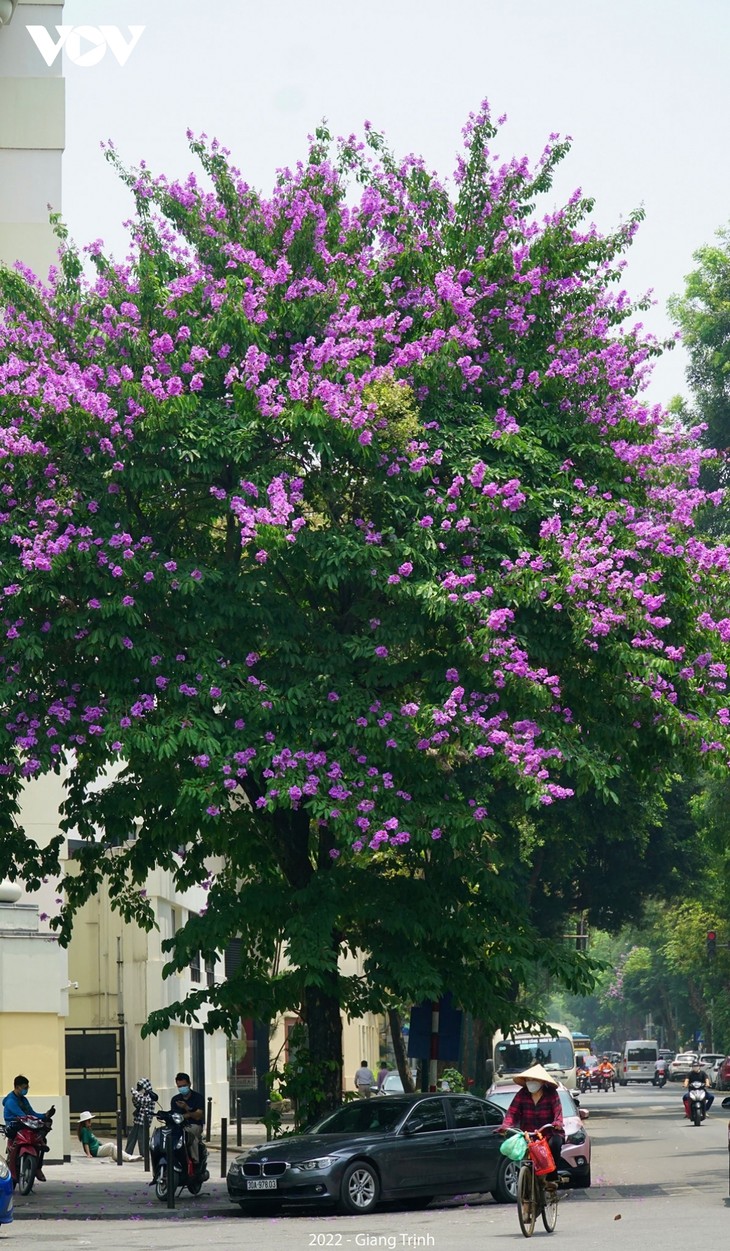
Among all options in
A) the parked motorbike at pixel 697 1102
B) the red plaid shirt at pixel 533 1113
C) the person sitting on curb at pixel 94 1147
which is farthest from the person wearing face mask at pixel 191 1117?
the parked motorbike at pixel 697 1102

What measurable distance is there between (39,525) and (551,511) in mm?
5839

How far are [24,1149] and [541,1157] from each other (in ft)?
29.9

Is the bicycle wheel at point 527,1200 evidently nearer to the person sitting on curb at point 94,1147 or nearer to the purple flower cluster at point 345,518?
the purple flower cluster at point 345,518

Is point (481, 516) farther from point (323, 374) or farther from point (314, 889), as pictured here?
point (314, 889)

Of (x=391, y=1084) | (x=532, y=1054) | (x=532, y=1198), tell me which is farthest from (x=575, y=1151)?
(x=391, y=1084)

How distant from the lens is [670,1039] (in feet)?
515

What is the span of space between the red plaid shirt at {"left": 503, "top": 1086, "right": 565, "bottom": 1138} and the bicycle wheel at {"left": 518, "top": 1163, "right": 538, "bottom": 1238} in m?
0.63

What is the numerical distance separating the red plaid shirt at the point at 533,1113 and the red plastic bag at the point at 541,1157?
1.29ft

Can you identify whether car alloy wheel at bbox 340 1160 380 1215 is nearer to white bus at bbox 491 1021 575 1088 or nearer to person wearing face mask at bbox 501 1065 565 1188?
person wearing face mask at bbox 501 1065 565 1188

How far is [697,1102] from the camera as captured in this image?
45125 millimetres

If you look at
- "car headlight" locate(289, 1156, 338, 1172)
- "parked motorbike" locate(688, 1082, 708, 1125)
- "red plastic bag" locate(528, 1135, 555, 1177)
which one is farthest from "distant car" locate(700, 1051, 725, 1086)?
"red plastic bag" locate(528, 1135, 555, 1177)

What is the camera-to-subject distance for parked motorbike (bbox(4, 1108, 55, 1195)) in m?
23.0

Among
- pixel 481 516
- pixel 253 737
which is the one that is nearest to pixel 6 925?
pixel 253 737

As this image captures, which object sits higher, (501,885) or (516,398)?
(516,398)
